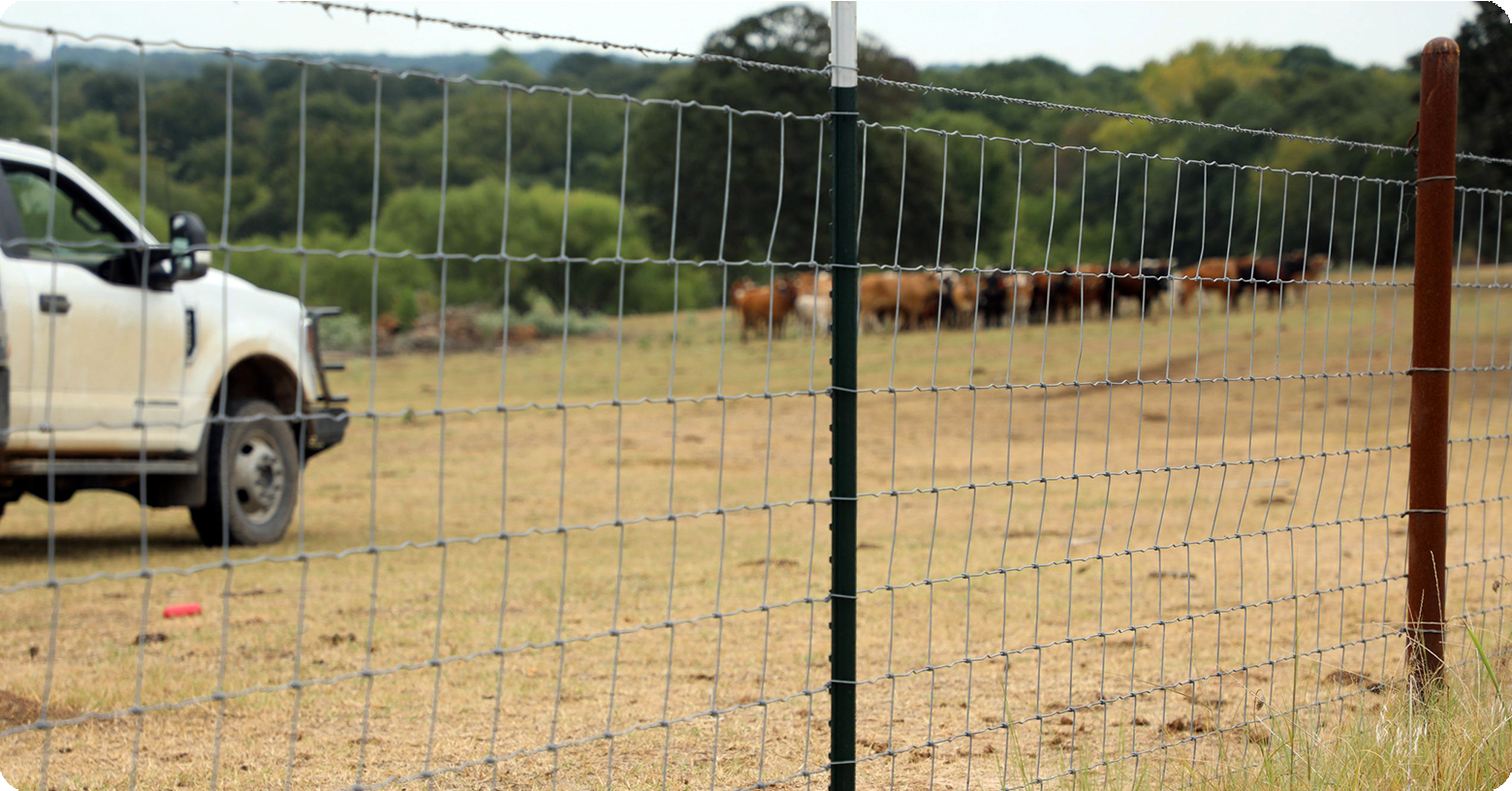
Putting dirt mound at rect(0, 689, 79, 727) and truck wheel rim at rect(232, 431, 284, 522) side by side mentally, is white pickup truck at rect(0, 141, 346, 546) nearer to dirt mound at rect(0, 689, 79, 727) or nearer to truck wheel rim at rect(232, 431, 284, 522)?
truck wheel rim at rect(232, 431, 284, 522)

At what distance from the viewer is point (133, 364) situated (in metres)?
8.00

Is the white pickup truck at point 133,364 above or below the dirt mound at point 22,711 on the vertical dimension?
above

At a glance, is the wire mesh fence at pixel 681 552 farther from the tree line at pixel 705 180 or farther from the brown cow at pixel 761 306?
the brown cow at pixel 761 306

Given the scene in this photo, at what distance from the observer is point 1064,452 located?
1511 centimetres

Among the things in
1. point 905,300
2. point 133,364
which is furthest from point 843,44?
point 905,300

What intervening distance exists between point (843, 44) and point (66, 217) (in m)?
7.00

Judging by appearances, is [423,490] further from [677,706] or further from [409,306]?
[409,306]

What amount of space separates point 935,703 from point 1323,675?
56.8 inches

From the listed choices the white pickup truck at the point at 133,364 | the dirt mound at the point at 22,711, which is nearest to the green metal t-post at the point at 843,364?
the dirt mound at the point at 22,711

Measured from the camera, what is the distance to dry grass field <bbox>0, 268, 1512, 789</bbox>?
13.5 feet

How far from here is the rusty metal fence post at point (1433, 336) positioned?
464cm

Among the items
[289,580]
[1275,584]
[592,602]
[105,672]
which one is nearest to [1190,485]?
→ [1275,584]

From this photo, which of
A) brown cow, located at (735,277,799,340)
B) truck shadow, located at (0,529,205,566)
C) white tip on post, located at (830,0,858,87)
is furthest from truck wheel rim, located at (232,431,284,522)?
brown cow, located at (735,277,799,340)

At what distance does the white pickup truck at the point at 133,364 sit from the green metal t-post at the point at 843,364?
13.8 feet
